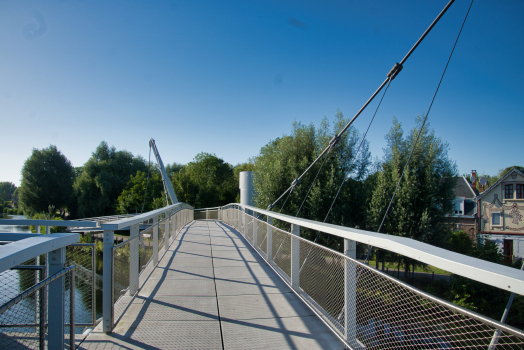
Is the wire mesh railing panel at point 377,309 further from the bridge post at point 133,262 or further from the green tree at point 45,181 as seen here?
the green tree at point 45,181

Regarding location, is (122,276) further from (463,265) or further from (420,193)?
(420,193)

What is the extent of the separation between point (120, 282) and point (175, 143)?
106 feet

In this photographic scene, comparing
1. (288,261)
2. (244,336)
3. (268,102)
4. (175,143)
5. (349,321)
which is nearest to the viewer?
(349,321)

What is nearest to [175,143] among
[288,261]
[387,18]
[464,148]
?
[387,18]

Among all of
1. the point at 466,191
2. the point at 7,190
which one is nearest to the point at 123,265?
the point at 466,191

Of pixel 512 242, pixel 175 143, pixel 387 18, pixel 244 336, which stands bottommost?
pixel 512 242

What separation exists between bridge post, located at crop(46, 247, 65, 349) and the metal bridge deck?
3.01 ft

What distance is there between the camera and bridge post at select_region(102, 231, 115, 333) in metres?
2.85

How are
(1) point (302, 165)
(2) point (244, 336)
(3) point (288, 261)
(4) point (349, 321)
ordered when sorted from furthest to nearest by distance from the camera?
1. (1) point (302, 165)
2. (3) point (288, 261)
3. (2) point (244, 336)
4. (4) point (349, 321)

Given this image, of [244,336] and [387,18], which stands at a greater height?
[387,18]

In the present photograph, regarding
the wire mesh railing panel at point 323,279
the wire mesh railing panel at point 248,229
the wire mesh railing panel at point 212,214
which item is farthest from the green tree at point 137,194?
the wire mesh railing panel at point 323,279

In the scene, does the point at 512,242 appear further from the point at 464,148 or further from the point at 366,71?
the point at 366,71

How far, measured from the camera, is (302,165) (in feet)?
72.3

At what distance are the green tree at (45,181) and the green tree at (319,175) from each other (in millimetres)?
34396
